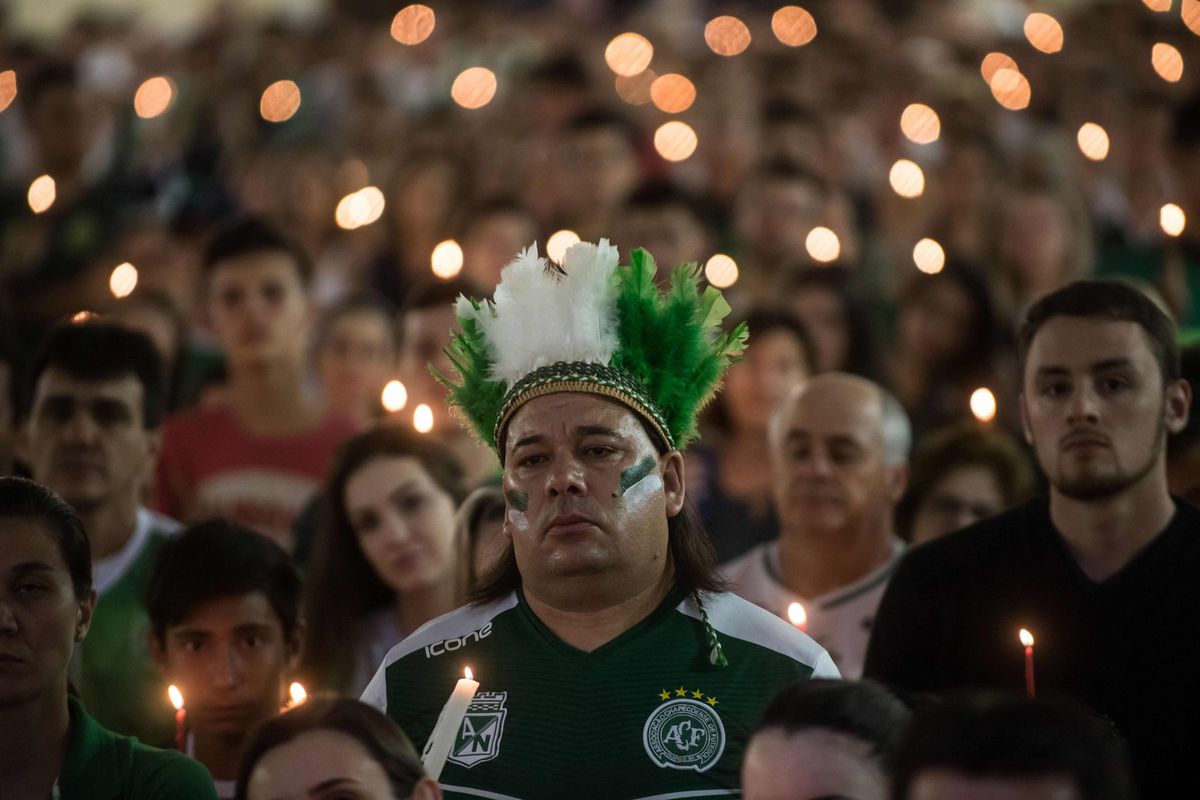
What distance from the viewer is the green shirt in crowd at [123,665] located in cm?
482

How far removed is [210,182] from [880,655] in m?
7.41

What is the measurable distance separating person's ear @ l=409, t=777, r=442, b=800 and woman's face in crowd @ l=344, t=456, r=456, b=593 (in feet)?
6.25

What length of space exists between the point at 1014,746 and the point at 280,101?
1027 cm

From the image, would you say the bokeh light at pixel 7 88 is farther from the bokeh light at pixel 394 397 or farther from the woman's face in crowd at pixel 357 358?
the bokeh light at pixel 394 397

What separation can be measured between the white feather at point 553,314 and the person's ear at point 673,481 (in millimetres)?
254

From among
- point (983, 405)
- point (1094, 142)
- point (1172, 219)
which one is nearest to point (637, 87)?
point (1094, 142)

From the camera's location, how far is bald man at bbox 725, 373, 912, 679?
17.7ft

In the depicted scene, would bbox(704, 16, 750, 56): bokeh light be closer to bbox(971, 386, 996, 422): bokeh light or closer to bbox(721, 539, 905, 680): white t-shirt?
bbox(971, 386, 996, 422): bokeh light

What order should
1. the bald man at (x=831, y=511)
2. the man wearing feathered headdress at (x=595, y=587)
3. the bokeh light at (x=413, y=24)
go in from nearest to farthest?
the man wearing feathered headdress at (x=595, y=587), the bald man at (x=831, y=511), the bokeh light at (x=413, y=24)

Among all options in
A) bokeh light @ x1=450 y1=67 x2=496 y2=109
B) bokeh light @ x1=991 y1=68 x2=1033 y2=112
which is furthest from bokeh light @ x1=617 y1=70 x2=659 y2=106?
bokeh light @ x1=991 y1=68 x2=1033 y2=112

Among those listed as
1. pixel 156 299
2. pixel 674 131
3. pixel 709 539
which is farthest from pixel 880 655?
pixel 674 131

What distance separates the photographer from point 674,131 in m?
11.2

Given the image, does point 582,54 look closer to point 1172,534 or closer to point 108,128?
point 108,128

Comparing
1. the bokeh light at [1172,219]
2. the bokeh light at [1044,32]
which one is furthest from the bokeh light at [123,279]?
the bokeh light at [1044,32]
